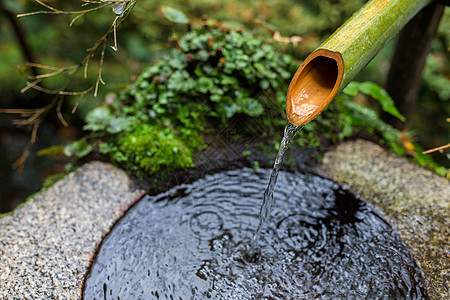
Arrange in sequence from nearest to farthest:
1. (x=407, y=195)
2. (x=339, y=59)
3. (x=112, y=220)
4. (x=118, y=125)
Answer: (x=339, y=59) < (x=112, y=220) < (x=407, y=195) < (x=118, y=125)

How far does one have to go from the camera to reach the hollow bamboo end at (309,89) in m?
1.65

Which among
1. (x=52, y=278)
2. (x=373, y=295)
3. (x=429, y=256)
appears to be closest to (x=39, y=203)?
(x=52, y=278)

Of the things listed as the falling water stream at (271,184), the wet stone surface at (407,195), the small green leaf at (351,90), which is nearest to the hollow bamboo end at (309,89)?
the falling water stream at (271,184)

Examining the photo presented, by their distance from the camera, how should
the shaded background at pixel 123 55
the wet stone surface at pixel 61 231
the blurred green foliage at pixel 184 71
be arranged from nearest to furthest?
the wet stone surface at pixel 61 231
the blurred green foliage at pixel 184 71
the shaded background at pixel 123 55

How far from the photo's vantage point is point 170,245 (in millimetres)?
2029

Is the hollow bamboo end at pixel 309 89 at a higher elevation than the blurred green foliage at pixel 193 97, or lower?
higher

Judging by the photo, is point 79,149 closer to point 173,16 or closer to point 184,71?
point 184,71

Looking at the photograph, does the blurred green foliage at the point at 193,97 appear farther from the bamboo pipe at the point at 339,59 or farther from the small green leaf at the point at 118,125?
the bamboo pipe at the point at 339,59

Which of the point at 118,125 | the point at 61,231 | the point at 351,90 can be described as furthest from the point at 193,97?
the point at 61,231

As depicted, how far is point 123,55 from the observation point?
540cm

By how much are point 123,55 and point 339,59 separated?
453cm

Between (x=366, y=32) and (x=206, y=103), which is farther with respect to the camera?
(x=206, y=103)

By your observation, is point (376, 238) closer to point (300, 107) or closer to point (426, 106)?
point (300, 107)

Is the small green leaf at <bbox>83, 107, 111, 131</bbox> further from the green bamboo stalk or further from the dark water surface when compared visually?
the green bamboo stalk
